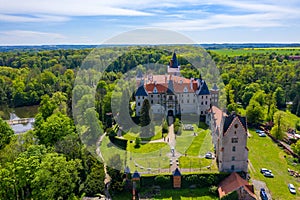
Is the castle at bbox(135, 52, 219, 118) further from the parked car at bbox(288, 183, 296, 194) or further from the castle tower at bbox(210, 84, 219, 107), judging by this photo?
the parked car at bbox(288, 183, 296, 194)

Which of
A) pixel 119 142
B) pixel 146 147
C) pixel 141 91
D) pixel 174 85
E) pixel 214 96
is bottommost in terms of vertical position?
pixel 119 142

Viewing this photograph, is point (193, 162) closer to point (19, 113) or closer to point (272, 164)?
point (272, 164)

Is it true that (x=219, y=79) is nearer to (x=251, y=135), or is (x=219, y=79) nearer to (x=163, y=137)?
(x=251, y=135)

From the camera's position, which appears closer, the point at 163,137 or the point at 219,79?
the point at 163,137

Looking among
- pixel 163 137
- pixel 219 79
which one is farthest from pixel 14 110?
pixel 219 79

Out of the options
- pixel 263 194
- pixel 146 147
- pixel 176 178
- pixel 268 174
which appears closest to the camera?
pixel 263 194

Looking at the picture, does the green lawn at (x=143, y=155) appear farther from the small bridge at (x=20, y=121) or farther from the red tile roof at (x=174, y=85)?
the small bridge at (x=20, y=121)

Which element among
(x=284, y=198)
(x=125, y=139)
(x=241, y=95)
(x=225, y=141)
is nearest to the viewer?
(x=284, y=198)

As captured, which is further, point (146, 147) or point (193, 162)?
point (146, 147)

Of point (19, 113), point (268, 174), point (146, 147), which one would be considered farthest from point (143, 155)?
point (19, 113)
